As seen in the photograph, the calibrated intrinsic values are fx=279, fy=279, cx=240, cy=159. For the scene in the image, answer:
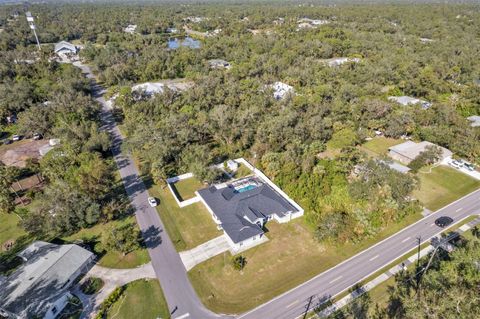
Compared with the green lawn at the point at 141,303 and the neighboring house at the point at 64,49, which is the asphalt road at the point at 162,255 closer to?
the green lawn at the point at 141,303

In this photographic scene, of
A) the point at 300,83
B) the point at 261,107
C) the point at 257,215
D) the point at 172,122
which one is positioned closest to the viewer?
the point at 257,215

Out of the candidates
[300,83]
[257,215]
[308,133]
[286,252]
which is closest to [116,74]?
[300,83]

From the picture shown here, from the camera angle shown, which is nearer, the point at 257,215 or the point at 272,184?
the point at 257,215

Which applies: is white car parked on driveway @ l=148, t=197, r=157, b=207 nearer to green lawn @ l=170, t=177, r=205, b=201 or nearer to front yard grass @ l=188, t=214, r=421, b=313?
green lawn @ l=170, t=177, r=205, b=201

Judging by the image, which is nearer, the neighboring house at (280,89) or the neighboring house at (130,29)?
the neighboring house at (280,89)

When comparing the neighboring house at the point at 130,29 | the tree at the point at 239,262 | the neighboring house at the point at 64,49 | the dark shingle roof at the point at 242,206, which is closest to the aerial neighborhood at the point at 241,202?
the dark shingle roof at the point at 242,206

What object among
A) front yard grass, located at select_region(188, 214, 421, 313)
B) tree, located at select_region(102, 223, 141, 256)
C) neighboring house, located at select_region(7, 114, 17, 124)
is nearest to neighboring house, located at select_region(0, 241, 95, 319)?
tree, located at select_region(102, 223, 141, 256)

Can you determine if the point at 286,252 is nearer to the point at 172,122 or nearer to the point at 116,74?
the point at 172,122
